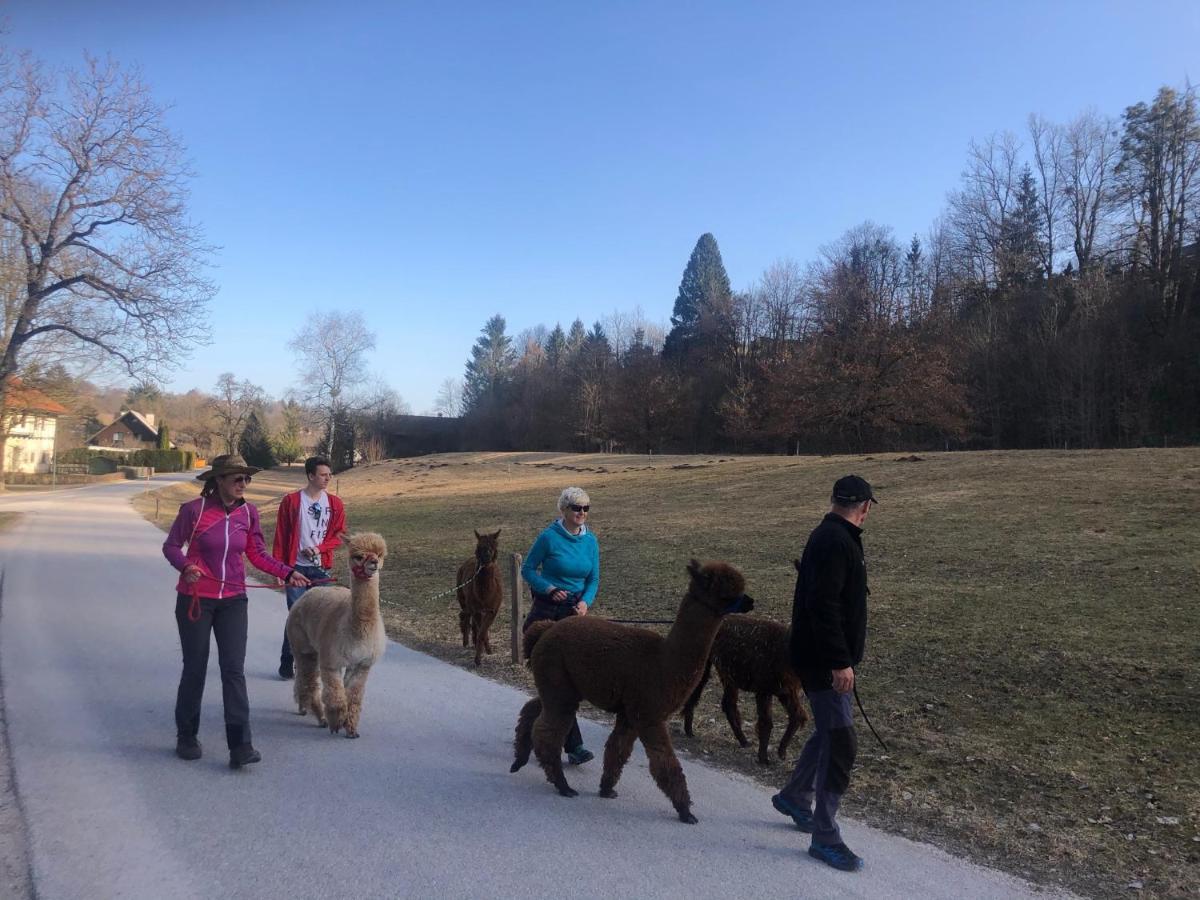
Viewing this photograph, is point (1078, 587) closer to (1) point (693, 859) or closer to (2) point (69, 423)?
(1) point (693, 859)

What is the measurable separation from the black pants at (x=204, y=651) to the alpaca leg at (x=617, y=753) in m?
2.38

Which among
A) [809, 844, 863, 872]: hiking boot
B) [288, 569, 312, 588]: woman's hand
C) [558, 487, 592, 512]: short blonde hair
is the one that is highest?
[558, 487, 592, 512]: short blonde hair

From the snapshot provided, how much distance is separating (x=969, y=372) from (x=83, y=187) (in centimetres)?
3879

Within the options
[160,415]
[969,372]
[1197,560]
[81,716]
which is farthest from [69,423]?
[1197,560]

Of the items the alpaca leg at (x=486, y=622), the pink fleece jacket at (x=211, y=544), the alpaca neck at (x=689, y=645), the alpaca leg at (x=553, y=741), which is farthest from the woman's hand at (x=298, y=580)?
the alpaca leg at (x=486, y=622)

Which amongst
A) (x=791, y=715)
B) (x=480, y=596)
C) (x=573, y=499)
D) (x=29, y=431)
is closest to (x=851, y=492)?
(x=573, y=499)

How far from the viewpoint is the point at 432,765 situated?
17.5 feet

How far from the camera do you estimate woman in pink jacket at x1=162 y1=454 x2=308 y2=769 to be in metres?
5.20

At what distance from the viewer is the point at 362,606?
5.89 metres

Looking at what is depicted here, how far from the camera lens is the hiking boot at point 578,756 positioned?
540 cm

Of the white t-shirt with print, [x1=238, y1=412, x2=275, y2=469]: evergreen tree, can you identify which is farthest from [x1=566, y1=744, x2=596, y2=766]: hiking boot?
[x1=238, y1=412, x2=275, y2=469]: evergreen tree

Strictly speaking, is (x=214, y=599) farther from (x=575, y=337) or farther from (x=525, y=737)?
(x=575, y=337)

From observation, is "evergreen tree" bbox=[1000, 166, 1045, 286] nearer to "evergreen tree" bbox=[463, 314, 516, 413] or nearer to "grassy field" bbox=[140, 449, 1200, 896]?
"grassy field" bbox=[140, 449, 1200, 896]

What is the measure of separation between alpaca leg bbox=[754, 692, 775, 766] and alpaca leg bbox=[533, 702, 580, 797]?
4.91 ft
